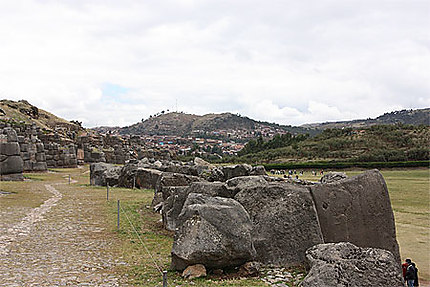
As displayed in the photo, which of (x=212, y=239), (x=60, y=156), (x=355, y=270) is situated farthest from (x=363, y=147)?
(x=355, y=270)

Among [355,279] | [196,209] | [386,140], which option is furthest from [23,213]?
[386,140]

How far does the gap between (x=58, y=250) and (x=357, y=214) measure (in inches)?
266

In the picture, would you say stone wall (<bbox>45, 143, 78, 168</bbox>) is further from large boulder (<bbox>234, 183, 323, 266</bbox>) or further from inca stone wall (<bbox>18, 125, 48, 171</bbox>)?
large boulder (<bbox>234, 183, 323, 266</bbox>)

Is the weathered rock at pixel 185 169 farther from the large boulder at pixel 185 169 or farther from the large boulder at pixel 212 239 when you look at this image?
the large boulder at pixel 212 239

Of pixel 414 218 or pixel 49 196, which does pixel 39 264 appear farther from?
pixel 414 218

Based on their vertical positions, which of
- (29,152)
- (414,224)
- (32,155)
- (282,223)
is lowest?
(414,224)

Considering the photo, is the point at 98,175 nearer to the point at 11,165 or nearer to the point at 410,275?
the point at 11,165

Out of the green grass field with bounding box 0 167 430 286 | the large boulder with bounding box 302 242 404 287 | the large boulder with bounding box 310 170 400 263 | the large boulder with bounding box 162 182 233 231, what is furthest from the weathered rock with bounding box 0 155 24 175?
the large boulder with bounding box 302 242 404 287

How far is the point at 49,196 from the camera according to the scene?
765 inches

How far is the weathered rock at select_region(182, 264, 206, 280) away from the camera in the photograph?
733 centimetres

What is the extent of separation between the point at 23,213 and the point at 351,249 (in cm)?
1193

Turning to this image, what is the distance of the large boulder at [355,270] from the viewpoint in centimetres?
577

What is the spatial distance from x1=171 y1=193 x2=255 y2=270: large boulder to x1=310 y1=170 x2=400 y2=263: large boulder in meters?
1.78

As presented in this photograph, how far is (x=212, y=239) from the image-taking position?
7363 mm
